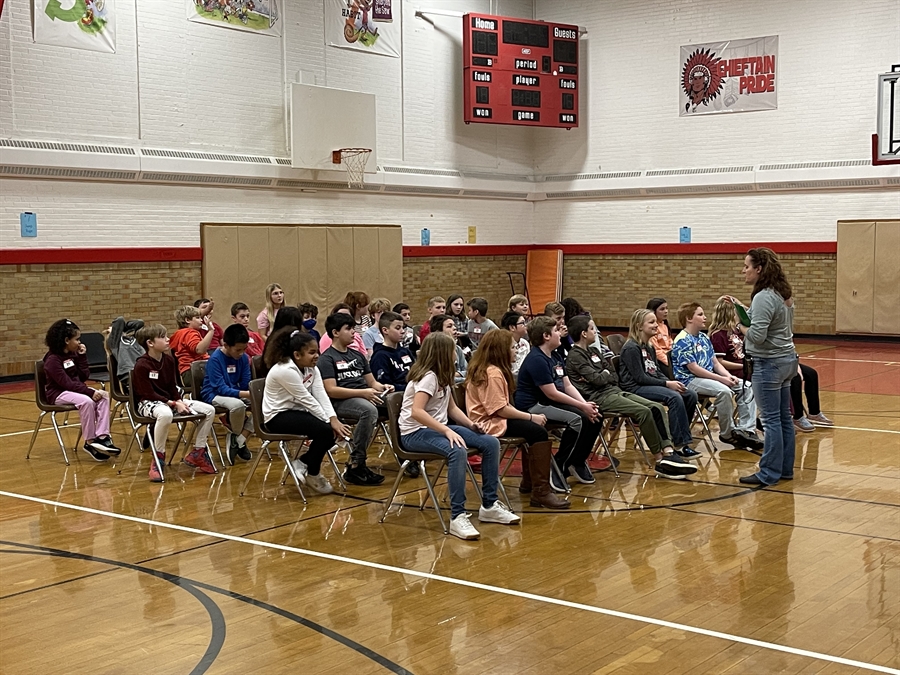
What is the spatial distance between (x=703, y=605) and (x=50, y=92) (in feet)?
41.5

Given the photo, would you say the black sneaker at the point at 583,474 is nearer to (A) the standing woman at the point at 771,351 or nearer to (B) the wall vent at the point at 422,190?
(A) the standing woman at the point at 771,351

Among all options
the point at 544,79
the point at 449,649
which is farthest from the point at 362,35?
the point at 449,649

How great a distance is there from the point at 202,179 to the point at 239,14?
116 inches

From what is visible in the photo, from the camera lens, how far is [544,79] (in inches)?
819

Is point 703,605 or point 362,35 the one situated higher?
point 362,35

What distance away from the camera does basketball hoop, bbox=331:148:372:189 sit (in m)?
18.0

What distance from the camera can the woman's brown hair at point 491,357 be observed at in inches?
274

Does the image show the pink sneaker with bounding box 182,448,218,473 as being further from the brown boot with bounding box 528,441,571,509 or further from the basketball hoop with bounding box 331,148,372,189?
the basketball hoop with bounding box 331,148,372,189

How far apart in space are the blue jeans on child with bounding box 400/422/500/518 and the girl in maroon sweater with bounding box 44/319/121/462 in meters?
3.55

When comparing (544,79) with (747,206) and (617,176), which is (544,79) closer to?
(617,176)

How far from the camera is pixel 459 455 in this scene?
640cm

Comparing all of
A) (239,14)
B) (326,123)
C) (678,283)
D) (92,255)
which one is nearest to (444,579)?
(92,255)

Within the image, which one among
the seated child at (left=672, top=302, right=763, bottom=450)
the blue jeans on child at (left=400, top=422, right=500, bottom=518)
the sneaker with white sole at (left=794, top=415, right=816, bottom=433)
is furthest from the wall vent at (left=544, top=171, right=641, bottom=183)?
the blue jeans on child at (left=400, top=422, right=500, bottom=518)

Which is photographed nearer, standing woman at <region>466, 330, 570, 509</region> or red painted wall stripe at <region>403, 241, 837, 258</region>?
standing woman at <region>466, 330, 570, 509</region>
